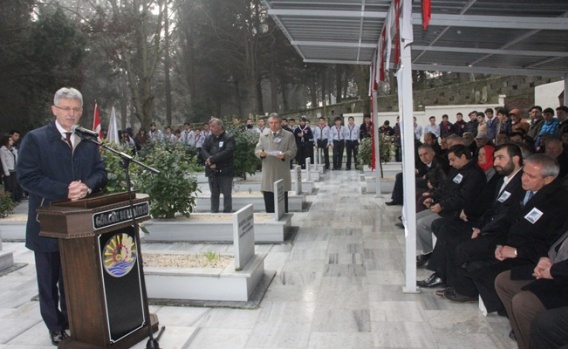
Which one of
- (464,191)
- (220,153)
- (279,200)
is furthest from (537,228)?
(220,153)

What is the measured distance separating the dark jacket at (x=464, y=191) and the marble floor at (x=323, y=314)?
835 millimetres

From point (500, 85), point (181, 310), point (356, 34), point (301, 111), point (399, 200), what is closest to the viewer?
point (181, 310)

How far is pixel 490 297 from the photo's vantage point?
13.5ft

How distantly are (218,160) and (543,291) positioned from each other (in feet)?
18.8

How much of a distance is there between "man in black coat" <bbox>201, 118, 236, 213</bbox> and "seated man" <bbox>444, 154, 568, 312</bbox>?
482 cm

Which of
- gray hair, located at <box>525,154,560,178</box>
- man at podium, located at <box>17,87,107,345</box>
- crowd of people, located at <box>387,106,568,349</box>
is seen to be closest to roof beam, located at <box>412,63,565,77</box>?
crowd of people, located at <box>387,106,568,349</box>

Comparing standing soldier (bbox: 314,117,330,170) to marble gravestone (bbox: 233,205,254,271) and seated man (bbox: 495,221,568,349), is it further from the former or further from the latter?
seated man (bbox: 495,221,568,349)

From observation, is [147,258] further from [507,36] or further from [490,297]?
[507,36]

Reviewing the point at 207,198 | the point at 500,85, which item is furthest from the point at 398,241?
the point at 500,85

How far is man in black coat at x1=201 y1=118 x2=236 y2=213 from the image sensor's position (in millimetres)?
8117

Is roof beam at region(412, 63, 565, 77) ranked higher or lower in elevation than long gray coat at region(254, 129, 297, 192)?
higher

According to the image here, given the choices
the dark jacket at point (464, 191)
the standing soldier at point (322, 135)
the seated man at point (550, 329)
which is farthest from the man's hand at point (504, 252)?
the standing soldier at point (322, 135)

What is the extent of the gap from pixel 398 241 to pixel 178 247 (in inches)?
124

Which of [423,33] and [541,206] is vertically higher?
[423,33]
